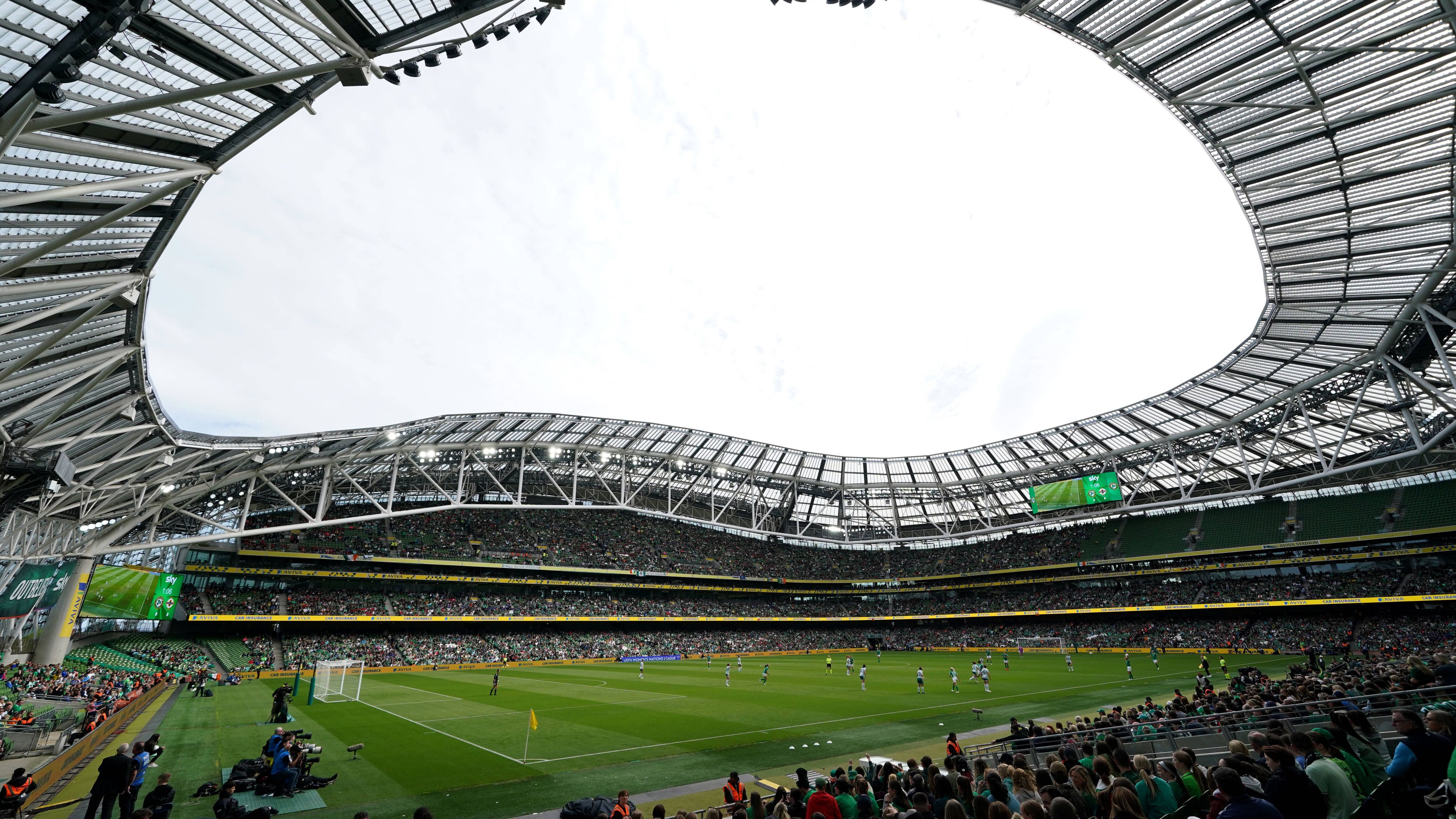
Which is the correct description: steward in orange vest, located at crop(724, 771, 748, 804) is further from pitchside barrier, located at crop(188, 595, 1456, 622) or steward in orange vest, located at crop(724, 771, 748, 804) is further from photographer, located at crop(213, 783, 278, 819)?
→ pitchside barrier, located at crop(188, 595, 1456, 622)

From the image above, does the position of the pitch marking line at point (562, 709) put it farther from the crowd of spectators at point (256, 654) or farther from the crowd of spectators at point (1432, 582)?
the crowd of spectators at point (1432, 582)

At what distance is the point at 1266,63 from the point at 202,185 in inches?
1131

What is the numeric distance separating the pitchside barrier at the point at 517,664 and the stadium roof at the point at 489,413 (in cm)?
1046

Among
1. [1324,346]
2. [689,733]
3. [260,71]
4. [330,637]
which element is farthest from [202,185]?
[1324,346]

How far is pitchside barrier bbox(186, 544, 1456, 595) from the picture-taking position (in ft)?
Result: 150

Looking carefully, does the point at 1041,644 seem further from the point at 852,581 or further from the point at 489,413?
the point at 489,413

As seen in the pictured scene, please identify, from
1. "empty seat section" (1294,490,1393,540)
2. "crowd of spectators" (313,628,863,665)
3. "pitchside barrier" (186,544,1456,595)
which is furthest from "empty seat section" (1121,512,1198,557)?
"crowd of spectators" (313,628,863,665)

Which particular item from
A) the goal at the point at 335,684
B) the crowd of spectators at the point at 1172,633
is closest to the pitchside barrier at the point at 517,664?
the goal at the point at 335,684

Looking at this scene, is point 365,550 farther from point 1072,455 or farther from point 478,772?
point 1072,455

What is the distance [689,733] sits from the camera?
2092 centimetres

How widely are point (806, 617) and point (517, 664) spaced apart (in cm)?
3296

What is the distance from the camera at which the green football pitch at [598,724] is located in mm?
15359

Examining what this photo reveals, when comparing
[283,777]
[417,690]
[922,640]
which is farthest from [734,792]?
[922,640]

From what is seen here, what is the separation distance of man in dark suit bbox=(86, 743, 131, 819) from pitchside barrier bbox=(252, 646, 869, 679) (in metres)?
28.5
